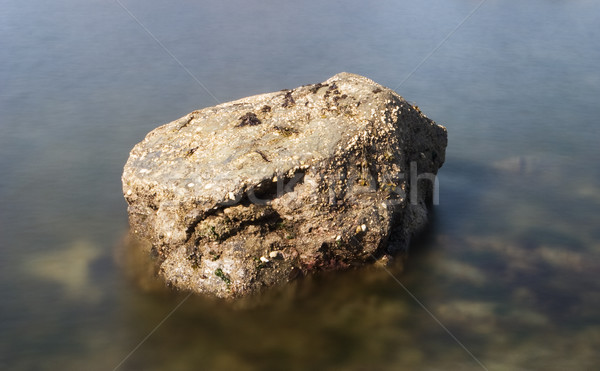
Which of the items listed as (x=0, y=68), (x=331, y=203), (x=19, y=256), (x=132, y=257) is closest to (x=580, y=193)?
(x=331, y=203)

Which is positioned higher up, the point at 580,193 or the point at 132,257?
the point at 132,257

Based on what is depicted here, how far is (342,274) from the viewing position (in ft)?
25.9

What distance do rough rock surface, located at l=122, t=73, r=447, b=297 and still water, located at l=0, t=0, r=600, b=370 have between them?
43cm

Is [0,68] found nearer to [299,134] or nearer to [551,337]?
[299,134]

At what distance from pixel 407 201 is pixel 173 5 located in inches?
609

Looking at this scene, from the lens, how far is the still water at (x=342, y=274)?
709 centimetres

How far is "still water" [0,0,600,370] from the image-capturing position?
7094 mm

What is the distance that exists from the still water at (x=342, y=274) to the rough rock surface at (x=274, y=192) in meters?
0.43

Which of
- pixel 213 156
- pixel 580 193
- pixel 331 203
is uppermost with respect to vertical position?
pixel 213 156

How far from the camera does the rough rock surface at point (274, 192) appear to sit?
293 inches

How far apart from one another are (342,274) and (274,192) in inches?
56.8

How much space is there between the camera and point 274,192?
7512mm

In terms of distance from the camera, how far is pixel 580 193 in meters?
10.7

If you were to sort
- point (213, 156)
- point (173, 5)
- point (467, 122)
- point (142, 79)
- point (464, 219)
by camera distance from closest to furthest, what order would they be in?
point (213, 156) < point (464, 219) < point (467, 122) < point (142, 79) < point (173, 5)
